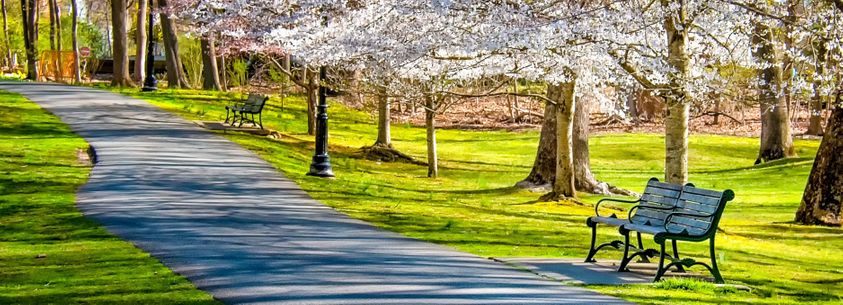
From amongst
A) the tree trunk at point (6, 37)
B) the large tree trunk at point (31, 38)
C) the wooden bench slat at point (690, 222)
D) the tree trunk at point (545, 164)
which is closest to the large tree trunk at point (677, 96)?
the wooden bench slat at point (690, 222)

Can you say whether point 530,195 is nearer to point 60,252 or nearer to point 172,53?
point 60,252

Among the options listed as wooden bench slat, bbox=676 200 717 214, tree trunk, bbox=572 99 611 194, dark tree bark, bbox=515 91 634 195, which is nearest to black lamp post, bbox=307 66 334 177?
dark tree bark, bbox=515 91 634 195

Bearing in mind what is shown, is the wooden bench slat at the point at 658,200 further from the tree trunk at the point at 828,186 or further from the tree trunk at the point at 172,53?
the tree trunk at the point at 172,53

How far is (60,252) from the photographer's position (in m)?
12.0

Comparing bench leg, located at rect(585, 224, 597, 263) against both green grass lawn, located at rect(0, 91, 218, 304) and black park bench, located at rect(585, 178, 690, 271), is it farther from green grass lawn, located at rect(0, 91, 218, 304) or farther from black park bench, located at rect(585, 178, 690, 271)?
green grass lawn, located at rect(0, 91, 218, 304)

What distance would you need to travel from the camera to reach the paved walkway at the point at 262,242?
30.8 feet

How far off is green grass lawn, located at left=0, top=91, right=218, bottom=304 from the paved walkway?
0.27 meters

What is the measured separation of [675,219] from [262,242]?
14.1 feet

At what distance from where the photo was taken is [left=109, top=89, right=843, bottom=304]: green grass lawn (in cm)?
1280

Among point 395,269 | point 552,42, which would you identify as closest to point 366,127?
point 552,42

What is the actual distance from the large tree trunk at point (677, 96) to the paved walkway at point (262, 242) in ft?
14.9

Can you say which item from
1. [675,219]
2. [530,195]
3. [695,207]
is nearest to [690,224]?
[695,207]

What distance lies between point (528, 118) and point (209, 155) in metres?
30.1

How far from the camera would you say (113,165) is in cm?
2050
